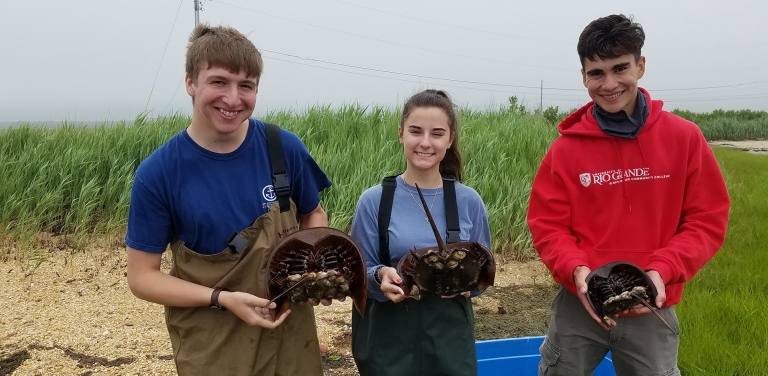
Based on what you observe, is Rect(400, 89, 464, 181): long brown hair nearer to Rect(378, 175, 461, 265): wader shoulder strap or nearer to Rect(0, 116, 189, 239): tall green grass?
Rect(378, 175, 461, 265): wader shoulder strap

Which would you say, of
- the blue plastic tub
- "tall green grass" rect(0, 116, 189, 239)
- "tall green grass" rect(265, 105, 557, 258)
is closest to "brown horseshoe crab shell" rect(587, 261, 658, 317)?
the blue plastic tub

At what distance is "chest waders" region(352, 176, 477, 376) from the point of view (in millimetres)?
1813

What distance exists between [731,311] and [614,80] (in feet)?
6.30

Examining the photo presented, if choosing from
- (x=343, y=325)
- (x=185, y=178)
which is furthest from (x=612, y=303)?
(x=343, y=325)

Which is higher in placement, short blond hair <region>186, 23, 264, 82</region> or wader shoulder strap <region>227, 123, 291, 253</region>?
short blond hair <region>186, 23, 264, 82</region>

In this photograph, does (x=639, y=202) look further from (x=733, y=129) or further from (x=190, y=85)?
(x=733, y=129)

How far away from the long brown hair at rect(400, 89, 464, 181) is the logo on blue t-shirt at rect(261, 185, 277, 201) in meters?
0.56

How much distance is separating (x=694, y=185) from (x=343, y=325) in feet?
7.10

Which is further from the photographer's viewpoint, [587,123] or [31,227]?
[31,227]

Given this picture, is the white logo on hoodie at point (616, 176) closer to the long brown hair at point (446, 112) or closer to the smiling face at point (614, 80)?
the smiling face at point (614, 80)

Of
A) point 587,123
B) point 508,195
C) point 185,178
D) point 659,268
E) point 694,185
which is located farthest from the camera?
point 508,195

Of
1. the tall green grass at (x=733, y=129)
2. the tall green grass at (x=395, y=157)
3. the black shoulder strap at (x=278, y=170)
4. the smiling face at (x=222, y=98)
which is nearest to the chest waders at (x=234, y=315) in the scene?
the black shoulder strap at (x=278, y=170)

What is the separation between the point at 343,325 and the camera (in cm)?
334

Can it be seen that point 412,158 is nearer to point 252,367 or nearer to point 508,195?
point 252,367
